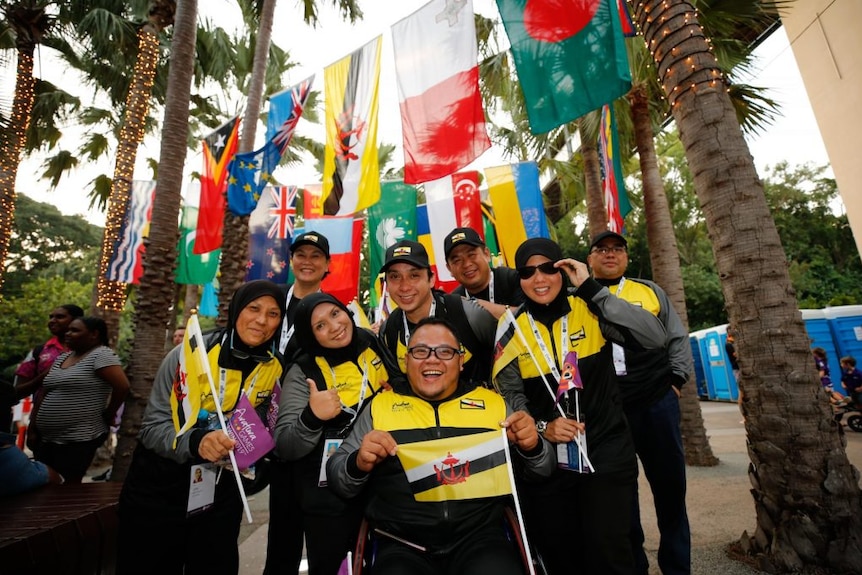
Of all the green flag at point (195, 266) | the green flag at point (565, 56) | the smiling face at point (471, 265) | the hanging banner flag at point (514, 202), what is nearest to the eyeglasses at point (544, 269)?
the smiling face at point (471, 265)

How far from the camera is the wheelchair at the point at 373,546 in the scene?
1960 millimetres

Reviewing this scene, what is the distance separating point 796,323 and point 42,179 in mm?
18285

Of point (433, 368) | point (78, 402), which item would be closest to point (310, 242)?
point (433, 368)

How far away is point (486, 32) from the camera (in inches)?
375

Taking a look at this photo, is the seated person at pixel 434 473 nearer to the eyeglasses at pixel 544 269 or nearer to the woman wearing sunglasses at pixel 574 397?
the woman wearing sunglasses at pixel 574 397

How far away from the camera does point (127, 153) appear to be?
9.56 m

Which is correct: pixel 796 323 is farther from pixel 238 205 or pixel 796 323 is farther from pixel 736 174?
pixel 238 205

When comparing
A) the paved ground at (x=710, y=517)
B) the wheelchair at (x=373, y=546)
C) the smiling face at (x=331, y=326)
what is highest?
the smiling face at (x=331, y=326)

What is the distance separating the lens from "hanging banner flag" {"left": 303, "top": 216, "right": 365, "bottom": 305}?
9.44 meters

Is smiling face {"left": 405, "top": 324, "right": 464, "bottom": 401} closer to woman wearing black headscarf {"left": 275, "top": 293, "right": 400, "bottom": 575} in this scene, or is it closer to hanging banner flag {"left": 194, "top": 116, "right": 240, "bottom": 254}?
woman wearing black headscarf {"left": 275, "top": 293, "right": 400, "bottom": 575}

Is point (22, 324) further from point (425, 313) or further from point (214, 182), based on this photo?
point (425, 313)

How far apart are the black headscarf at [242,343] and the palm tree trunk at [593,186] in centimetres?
659

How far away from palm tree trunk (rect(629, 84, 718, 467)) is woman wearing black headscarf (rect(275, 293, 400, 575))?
5.43 meters

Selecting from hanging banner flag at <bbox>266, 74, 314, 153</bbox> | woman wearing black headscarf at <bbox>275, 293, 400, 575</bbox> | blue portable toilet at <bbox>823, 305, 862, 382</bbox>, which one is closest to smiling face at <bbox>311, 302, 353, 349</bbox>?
woman wearing black headscarf at <bbox>275, 293, 400, 575</bbox>
